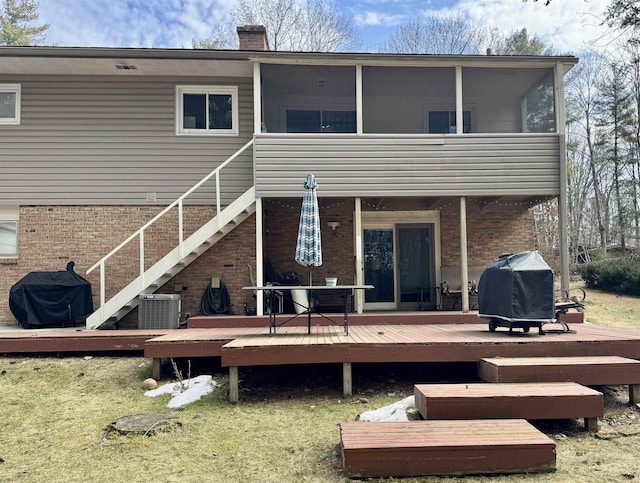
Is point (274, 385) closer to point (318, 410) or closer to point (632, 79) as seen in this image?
point (318, 410)

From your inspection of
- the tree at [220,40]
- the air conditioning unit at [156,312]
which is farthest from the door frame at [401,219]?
the tree at [220,40]

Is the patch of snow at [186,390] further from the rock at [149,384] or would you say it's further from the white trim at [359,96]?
the white trim at [359,96]

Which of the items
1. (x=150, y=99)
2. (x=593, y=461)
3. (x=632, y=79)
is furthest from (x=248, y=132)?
(x=632, y=79)

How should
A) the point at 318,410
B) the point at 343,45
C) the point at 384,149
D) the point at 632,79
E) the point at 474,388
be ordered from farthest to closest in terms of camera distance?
the point at 343,45 < the point at 632,79 < the point at 384,149 < the point at 318,410 < the point at 474,388

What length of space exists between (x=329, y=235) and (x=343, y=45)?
16.1 metres

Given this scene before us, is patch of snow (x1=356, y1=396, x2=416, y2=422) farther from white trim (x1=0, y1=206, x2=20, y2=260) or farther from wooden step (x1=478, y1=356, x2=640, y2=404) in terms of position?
white trim (x1=0, y1=206, x2=20, y2=260)

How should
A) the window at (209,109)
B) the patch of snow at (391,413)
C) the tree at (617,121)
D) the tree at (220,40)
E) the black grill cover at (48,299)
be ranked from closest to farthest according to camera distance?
the patch of snow at (391,413) < the black grill cover at (48,299) < the window at (209,109) < the tree at (617,121) < the tree at (220,40)

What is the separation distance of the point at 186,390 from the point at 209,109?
5.91m

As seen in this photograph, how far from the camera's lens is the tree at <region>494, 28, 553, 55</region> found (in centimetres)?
2384

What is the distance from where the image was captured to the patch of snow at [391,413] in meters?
4.51

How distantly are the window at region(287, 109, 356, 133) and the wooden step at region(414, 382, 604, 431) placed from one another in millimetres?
7139

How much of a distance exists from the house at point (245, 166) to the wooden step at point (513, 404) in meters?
4.23

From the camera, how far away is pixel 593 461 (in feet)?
12.2

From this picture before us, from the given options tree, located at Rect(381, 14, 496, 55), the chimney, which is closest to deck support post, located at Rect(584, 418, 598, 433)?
the chimney
